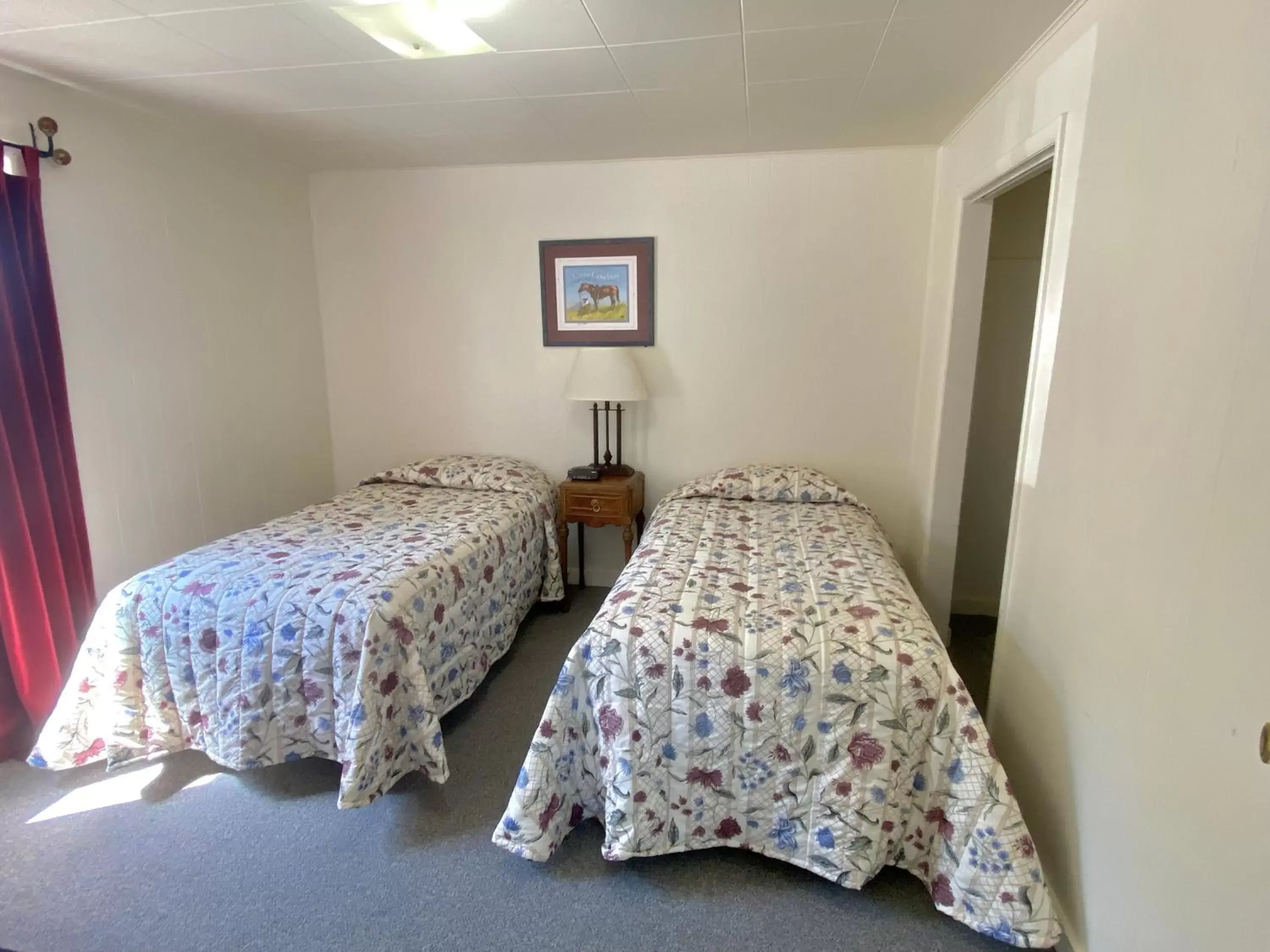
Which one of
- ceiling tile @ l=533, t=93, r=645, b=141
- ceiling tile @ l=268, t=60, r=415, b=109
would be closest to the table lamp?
ceiling tile @ l=533, t=93, r=645, b=141

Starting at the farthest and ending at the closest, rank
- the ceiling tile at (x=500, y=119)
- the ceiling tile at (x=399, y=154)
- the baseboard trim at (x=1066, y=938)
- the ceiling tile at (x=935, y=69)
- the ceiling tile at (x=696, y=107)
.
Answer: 1. the ceiling tile at (x=399, y=154)
2. the ceiling tile at (x=500, y=119)
3. the ceiling tile at (x=696, y=107)
4. the ceiling tile at (x=935, y=69)
5. the baseboard trim at (x=1066, y=938)

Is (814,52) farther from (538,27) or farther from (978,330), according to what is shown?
(978,330)

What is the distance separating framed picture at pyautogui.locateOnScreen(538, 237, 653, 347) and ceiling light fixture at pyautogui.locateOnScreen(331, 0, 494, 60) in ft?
4.50

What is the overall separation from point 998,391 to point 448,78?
2.72m

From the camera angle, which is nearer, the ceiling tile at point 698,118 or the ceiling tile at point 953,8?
the ceiling tile at point 953,8

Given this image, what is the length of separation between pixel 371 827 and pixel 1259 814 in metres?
2.01

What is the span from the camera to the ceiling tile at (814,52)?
5.82 feet

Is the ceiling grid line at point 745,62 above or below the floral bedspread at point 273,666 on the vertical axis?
above

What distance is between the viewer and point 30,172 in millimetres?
2037

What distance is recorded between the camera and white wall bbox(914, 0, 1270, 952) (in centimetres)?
96

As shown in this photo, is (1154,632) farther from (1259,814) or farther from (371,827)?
(371,827)

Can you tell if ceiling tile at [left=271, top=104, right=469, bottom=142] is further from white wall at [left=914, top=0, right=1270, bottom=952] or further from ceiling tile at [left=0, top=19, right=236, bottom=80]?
white wall at [left=914, top=0, right=1270, bottom=952]

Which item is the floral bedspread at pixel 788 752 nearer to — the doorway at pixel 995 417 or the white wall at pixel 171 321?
the doorway at pixel 995 417

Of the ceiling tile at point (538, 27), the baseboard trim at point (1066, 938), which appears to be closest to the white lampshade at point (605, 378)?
the ceiling tile at point (538, 27)
